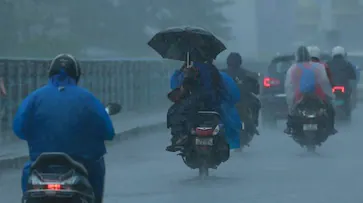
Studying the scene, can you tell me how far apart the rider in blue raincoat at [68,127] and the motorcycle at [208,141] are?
6572 millimetres

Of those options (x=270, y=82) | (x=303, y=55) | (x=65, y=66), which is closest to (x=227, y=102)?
(x=303, y=55)

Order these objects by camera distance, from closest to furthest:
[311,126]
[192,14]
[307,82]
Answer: [307,82]
[311,126]
[192,14]

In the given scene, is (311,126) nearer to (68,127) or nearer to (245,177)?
(245,177)

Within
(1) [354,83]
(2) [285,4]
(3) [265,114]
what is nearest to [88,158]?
(3) [265,114]

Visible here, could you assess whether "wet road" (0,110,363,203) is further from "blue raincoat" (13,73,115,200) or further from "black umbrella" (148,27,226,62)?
"blue raincoat" (13,73,115,200)

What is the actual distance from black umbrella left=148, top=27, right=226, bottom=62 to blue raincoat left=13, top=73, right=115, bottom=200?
7.18 metres

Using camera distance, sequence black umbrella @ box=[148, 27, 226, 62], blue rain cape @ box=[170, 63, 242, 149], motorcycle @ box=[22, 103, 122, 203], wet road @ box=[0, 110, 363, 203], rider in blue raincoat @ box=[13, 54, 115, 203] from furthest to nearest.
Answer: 1. black umbrella @ box=[148, 27, 226, 62]
2. blue rain cape @ box=[170, 63, 242, 149]
3. wet road @ box=[0, 110, 363, 203]
4. rider in blue raincoat @ box=[13, 54, 115, 203]
5. motorcycle @ box=[22, 103, 122, 203]

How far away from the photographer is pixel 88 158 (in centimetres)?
922

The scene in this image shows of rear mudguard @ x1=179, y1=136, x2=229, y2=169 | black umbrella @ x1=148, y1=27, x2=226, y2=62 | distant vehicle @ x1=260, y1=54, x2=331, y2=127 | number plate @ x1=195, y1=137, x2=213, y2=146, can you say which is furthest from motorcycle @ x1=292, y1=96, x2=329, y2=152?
distant vehicle @ x1=260, y1=54, x2=331, y2=127

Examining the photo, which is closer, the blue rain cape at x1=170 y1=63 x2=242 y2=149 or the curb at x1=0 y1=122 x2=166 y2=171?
the blue rain cape at x1=170 y1=63 x2=242 y2=149

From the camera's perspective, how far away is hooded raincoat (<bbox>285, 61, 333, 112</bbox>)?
66.7 feet

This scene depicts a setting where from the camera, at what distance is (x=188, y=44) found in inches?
679

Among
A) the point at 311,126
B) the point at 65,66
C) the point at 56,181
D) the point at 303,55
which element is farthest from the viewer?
the point at 303,55

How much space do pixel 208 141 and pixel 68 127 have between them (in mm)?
6813
